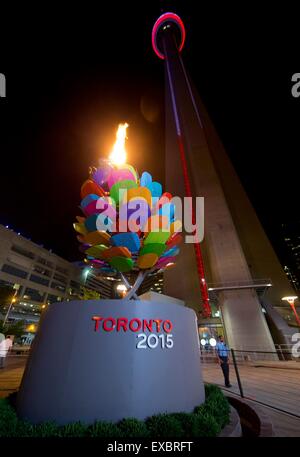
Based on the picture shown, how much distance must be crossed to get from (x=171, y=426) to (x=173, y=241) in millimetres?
3037

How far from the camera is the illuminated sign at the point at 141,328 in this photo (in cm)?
331

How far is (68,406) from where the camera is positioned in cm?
285

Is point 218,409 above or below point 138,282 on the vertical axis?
below

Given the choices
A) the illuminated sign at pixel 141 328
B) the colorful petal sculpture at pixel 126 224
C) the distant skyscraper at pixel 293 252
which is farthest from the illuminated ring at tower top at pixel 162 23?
the illuminated sign at pixel 141 328

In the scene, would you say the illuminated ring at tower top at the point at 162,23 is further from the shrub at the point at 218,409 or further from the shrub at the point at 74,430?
the shrub at the point at 74,430

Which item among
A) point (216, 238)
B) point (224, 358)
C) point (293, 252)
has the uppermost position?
point (293, 252)

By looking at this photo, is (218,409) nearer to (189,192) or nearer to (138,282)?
(138,282)

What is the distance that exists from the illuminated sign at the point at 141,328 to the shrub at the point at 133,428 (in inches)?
34.3

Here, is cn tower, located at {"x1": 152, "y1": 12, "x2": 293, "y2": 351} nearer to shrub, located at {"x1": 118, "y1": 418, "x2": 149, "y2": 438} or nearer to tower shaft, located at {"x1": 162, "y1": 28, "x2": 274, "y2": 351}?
tower shaft, located at {"x1": 162, "y1": 28, "x2": 274, "y2": 351}

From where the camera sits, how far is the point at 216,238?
71.8 ft

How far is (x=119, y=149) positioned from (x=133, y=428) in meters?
5.83

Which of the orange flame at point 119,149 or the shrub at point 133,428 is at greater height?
the orange flame at point 119,149

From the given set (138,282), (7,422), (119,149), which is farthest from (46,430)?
(119,149)

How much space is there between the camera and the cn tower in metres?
18.7
